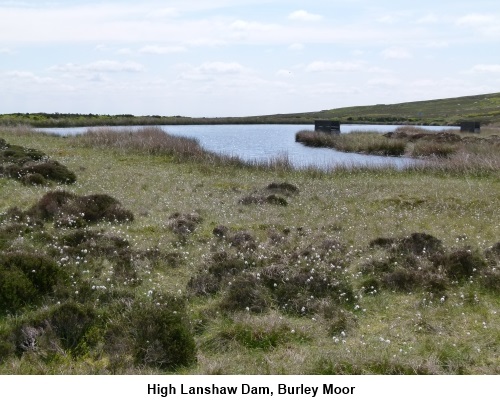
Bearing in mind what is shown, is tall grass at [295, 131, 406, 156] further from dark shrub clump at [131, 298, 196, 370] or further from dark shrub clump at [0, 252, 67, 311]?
dark shrub clump at [131, 298, 196, 370]

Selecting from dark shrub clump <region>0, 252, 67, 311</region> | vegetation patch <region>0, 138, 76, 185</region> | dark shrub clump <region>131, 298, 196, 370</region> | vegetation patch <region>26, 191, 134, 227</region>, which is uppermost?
vegetation patch <region>0, 138, 76, 185</region>

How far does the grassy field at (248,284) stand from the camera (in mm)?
7699

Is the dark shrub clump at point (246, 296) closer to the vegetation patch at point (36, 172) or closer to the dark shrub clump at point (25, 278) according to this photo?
the dark shrub clump at point (25, 278)

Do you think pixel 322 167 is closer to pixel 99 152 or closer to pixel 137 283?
pixel 99 152

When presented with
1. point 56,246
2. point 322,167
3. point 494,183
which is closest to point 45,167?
point 56,246

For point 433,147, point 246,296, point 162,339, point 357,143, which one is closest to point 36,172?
point 246,296

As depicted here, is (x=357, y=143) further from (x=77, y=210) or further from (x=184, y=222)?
(x=77, y=210)

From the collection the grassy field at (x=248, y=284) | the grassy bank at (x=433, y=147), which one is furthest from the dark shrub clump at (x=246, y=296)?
the grassy bank at (x=433, y=147)

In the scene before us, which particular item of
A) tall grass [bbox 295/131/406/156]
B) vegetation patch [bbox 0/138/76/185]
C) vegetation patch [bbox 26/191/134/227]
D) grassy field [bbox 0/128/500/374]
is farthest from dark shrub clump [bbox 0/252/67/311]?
tall grass [bbox 295/131/406/156]

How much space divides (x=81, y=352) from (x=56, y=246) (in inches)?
205

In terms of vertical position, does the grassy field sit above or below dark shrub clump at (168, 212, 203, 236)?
below

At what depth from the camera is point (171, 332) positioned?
794 centimetres

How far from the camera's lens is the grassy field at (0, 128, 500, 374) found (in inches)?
303
